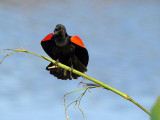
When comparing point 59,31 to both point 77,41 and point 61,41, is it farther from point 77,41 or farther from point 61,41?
point 77,41

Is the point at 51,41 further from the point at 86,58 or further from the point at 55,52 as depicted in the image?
the point at 86,58

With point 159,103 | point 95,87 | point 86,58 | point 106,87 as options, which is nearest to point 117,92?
point 106,87

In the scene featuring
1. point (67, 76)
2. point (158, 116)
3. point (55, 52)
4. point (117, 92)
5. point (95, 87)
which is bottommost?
point (158, 116)

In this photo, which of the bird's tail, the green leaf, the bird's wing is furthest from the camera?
the bird's tail

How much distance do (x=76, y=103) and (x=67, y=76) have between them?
2.09 metres

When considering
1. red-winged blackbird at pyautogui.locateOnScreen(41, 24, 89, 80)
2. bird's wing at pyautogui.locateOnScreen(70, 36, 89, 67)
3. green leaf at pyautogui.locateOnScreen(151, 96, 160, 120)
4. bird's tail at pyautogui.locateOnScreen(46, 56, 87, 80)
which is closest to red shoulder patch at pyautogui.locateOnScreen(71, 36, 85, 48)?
bird's wing at pyautogui.locateOnScreen(70, 36, 89, 67)

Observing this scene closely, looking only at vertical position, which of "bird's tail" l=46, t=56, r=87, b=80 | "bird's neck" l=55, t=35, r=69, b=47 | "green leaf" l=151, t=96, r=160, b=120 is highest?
"bird's neck" l=55, t=35, r=69, b=47

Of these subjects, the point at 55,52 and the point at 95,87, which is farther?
the point at 55,52

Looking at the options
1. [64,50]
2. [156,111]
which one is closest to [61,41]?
[64,50]

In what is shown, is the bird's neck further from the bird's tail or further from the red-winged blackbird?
the bird's tail

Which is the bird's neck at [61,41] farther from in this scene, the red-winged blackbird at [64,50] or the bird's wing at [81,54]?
the bird's wing at [81,54]

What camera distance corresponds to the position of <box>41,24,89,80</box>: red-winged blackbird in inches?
156

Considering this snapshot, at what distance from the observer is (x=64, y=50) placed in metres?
4.06

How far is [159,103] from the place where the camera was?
326mm
